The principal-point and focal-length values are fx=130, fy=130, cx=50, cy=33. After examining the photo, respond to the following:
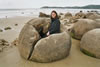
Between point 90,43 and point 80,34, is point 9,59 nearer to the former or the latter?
point 90,43

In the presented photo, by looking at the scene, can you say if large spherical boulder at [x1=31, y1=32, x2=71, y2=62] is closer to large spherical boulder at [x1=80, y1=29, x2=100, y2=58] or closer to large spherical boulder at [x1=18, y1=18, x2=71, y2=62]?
large spherical boulder at [x1=18, y1=18, x2=71, y2=62]

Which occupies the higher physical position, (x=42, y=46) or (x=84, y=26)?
(x=84, y=26)

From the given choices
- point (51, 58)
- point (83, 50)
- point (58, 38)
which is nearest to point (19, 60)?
point (51, 58)

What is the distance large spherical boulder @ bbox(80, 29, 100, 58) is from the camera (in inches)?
183

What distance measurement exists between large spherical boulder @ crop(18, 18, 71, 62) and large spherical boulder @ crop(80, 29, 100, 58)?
0.80 m

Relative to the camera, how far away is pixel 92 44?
188 inches

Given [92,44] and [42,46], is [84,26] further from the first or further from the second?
[42,46]

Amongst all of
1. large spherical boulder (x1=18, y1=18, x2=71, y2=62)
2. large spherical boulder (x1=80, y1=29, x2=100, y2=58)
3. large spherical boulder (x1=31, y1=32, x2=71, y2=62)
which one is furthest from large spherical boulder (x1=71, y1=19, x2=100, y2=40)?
large spherical boulder (x1=31, y1=32, x2=71, y2=62)

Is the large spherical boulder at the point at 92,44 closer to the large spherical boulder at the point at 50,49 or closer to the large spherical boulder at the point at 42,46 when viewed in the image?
the large spherical boulder at the point at 42,46

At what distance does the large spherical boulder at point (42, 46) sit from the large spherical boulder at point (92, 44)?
80 cm

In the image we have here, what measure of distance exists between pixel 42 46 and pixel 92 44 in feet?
6.17

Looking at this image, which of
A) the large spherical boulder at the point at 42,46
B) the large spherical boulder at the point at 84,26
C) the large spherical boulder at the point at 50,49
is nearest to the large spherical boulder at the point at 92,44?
the large spherical boulder at the point at 42,46

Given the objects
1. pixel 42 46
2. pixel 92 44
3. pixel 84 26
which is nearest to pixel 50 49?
pixel 42 46

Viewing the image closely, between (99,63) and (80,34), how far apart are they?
231 centimetres
